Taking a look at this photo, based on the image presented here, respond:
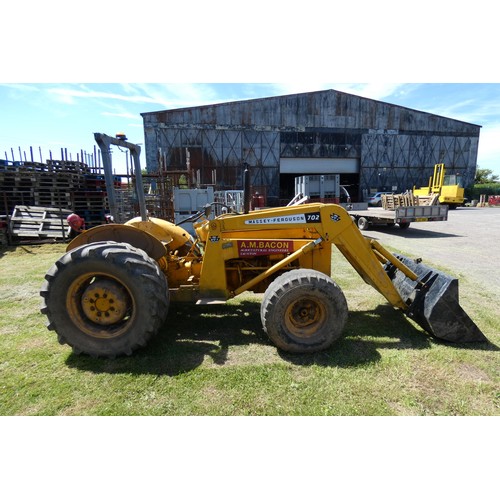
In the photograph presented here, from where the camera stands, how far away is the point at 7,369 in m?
3.28

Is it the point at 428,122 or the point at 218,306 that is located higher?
the point at 428,122

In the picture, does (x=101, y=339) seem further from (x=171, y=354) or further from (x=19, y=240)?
(x=19, y=240)

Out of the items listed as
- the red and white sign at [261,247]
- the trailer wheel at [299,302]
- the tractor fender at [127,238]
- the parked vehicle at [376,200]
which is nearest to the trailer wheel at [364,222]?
the red and white sign at [261,247]

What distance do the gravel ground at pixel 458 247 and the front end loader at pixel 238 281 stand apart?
2833mm

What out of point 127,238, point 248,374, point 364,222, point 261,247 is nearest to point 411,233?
point 364,222

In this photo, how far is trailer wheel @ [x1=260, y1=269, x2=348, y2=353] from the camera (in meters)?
3.38

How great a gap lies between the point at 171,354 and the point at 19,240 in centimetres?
1055

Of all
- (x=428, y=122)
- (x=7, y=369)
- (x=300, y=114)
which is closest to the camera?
(x=7, y=369)

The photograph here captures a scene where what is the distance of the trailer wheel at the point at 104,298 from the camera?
3266 mm

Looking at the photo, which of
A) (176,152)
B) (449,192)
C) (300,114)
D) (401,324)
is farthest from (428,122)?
(401,324)

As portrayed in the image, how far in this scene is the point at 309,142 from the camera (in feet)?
94.3

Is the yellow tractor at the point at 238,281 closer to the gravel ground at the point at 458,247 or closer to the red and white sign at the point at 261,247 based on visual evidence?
the red and white sign at the point at 261,247

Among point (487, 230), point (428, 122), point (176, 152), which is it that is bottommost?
point (487, 230)

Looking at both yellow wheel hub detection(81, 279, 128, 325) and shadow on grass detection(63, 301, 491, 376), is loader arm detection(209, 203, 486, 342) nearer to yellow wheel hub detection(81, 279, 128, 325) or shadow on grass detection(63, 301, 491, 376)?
shadow on grass detection(63, 301, 491, 376)
